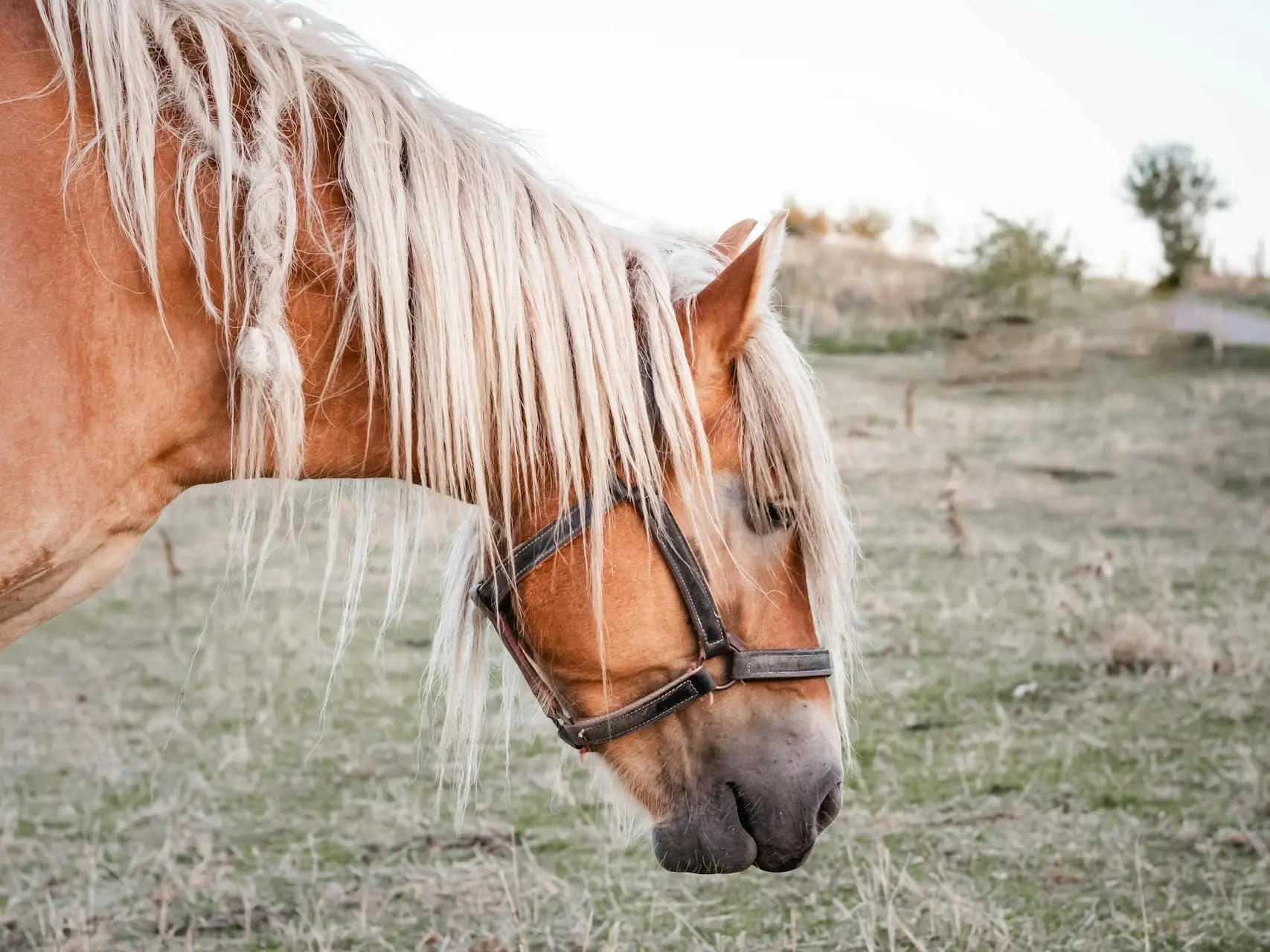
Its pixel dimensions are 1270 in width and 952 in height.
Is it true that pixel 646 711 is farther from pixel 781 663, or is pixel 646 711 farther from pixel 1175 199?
pixel 1175 199

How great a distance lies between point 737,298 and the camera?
6.64 feet

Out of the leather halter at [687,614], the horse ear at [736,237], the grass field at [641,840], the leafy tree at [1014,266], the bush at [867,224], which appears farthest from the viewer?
the bush at [867,224]

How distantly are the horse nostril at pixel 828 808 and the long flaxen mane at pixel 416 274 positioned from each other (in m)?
0.42

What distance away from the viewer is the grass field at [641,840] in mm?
3035

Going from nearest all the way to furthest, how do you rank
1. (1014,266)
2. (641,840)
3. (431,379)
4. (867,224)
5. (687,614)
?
(431,379)
(687,614)
(641,840)
(1014,266)
(867,224)

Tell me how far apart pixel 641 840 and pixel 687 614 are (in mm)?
1720

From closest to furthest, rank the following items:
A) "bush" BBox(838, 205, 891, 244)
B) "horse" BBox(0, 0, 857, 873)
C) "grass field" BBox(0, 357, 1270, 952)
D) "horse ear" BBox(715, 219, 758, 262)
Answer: "horse" BBox(0, 0, 857, 873) < "horse ear" BBox(715, 219, 758, 262) < "grass field" BBox(0, 357, 1270, 952) < "bush" BBox(838, 205, 891, 244)

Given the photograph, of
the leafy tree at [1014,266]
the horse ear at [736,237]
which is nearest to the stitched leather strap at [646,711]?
the horse ear at [736,237]

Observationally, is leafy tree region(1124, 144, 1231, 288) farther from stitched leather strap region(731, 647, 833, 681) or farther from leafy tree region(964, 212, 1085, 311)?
stitched leather strap region(731, 647, 833, 681)

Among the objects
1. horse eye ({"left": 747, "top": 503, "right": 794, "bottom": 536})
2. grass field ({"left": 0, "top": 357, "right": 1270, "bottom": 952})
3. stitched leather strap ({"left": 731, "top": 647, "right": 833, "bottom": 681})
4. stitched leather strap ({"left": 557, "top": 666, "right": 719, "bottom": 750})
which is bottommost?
grass field ({"left": 0, "top": 357, "right": 1270, "bottom": 952})

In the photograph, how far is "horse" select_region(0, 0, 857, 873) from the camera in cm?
187

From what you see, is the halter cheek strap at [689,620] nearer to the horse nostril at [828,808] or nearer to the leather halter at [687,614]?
A: the leather halter at [687,614]

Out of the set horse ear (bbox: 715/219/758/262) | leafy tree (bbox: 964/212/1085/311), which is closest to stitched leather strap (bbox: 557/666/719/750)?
horse ear (bbox: 715/219/758/262)

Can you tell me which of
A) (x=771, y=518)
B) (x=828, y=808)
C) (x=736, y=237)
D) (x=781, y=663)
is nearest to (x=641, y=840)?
(x=828, y=808)
